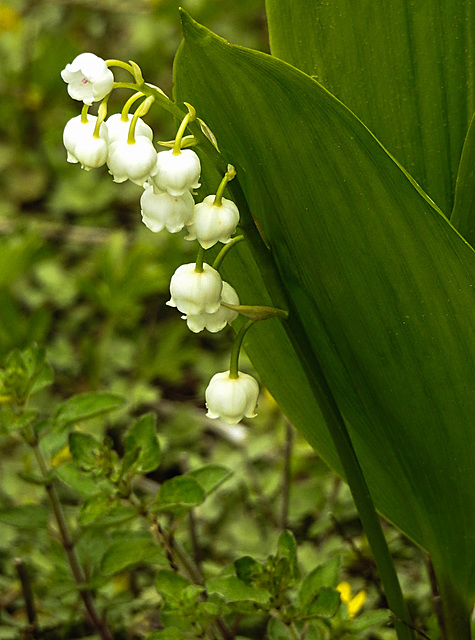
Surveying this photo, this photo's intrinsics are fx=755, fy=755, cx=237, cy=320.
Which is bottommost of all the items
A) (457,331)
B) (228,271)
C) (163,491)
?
(163,491)

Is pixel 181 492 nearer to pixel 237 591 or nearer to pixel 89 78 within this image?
pixel 237 591

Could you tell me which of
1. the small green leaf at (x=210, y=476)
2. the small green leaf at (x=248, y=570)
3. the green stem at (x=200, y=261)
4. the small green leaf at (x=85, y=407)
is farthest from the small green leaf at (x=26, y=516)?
the green stem at (x=200, y=261)

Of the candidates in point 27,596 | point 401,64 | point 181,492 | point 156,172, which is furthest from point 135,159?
point 27,596

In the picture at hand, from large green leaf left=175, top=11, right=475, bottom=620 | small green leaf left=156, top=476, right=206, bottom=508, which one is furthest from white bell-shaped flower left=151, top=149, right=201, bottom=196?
small green leaf left=156, top=476, right=206, bottom=508

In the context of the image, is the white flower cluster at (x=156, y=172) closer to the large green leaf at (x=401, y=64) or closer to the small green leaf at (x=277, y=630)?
the large green leaf at (x=401, y=64)

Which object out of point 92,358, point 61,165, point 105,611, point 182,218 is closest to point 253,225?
point 182,218

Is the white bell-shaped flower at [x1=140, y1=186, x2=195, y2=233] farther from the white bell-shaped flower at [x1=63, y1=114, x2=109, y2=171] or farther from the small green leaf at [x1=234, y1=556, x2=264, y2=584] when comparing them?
the small green leaf at [x1=234, y1=556, x2=264, y2=584]

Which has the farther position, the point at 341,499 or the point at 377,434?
the point at 341,499

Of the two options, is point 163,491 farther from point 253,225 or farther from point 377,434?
point 253,225
